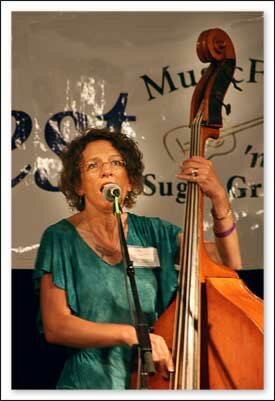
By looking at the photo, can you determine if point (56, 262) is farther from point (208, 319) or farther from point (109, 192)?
point (208, 319)

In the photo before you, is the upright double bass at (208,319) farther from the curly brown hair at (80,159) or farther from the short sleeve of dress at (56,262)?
the short sleeve of dress at (56,262)

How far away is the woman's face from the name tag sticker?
141 mm

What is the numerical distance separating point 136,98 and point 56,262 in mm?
538

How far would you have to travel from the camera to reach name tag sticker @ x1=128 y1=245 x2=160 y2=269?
6.92 feet

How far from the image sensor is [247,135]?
7.14ft

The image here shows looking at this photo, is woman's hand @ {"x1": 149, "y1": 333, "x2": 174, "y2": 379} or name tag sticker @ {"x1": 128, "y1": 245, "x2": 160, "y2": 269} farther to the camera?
name tag sticker @ {"x1": 128, "y1": 245, "x2": 160, "y2": 269}

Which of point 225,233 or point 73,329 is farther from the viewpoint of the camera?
point 225,233

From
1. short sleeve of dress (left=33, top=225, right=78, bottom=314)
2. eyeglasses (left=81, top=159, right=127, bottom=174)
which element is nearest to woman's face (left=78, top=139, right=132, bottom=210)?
eyeglasses (left=81, top=159, right=127, bottom=174)

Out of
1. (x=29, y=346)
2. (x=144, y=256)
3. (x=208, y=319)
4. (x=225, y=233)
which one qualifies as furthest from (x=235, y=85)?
(x=29, y=346)

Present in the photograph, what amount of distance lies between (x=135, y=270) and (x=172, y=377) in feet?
1.03

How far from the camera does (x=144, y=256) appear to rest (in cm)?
212

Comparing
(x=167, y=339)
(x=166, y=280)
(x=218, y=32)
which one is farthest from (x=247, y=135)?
(x=167, y=339)

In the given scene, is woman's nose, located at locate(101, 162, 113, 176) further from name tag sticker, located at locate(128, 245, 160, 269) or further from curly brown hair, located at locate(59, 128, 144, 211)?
name tag sticker, located at locate(128, 245, 160, 269)

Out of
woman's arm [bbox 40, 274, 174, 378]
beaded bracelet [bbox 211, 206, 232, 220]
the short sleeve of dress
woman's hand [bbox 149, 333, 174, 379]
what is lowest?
woman's hand [bbox 149, 333, 174, 379]
